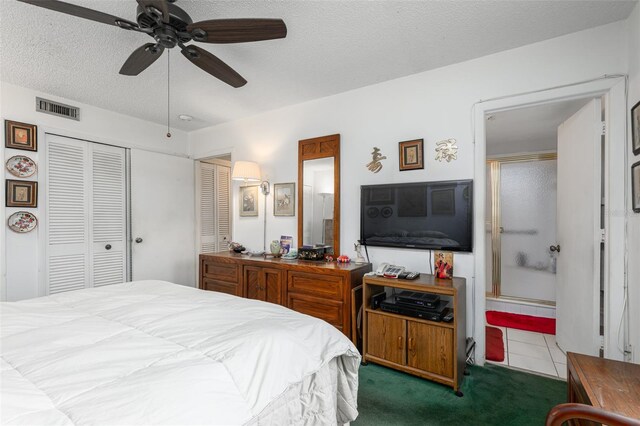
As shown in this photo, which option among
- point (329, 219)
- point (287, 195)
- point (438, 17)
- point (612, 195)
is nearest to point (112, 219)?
point (287, 195)

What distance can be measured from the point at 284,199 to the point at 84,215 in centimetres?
230

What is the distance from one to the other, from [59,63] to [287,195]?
235cm

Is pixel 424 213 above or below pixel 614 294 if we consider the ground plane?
above

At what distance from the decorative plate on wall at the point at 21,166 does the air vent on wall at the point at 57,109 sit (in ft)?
1.80

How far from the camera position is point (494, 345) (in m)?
2.87

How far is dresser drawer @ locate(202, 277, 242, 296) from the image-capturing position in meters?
3.32

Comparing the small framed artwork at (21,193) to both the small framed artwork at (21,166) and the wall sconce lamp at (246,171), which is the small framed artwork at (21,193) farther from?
the wall sconce lamp at (246,171)

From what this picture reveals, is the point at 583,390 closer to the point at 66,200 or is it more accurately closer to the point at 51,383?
the point at 51,383

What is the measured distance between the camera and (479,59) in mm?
2469

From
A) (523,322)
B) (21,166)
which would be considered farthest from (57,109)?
(523,322)

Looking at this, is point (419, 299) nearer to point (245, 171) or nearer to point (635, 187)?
point (635, 187)

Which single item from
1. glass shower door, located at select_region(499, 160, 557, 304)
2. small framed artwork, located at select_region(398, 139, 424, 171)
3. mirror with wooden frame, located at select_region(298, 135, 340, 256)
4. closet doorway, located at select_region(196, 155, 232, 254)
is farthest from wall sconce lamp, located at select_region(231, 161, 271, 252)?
glass shower door, located at select_region(499, 160, 557, 304)

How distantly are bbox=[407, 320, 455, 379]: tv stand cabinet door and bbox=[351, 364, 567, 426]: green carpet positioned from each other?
13 centimetres

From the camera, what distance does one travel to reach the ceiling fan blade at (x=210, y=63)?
179cm
